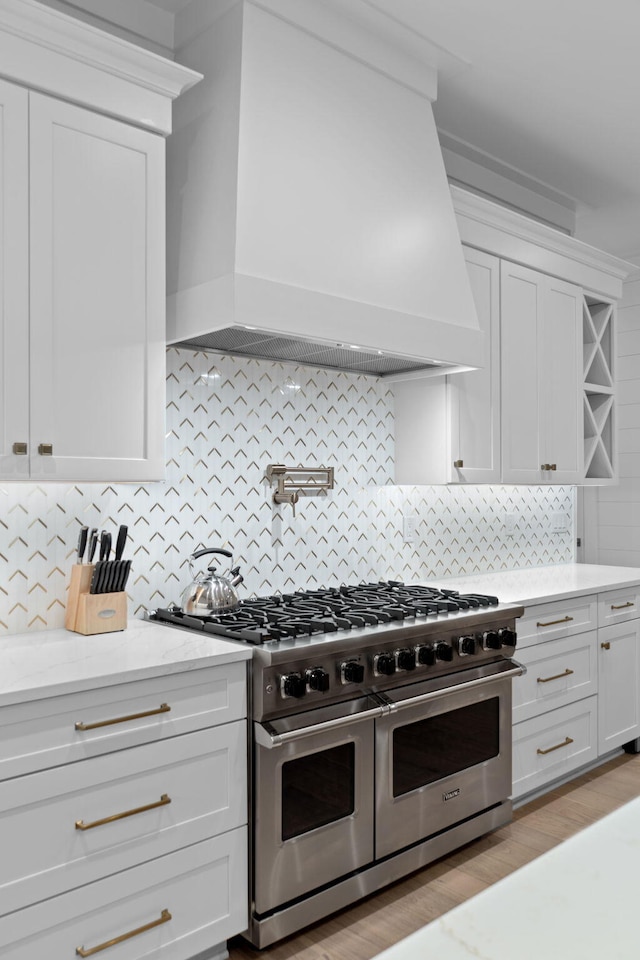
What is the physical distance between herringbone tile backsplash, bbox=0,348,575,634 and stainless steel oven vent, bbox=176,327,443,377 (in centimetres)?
5

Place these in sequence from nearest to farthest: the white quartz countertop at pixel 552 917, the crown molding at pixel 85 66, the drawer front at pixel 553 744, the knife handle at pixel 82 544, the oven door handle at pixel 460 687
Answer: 1. the white quartz countertop at pixel 552 917
2. the crown molding at pixel 85 66
3. the knife handle at pixel 82 544
4. the oven door handle at pixel 460 687
5. the drawer front at pixel 553 744

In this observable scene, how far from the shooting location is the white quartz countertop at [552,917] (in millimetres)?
669

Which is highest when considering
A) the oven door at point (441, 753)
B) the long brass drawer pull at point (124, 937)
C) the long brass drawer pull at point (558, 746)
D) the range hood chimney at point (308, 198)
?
the range hood chimney at point (308, 198)

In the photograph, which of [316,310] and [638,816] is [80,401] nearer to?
[316,310]

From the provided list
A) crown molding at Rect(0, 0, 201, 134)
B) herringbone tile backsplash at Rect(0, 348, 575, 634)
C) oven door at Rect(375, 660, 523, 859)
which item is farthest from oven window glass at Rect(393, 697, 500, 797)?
crown molding at Rect(0, 0, 201, 134)

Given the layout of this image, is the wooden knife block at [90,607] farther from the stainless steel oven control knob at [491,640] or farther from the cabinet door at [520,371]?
the cabinet door at [520,371]

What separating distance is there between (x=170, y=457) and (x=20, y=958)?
1.55m

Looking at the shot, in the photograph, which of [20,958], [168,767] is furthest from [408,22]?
[20,958]

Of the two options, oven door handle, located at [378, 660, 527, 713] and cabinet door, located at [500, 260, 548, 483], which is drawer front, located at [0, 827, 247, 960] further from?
cabinet door, located at [500, 260, 548, 483]

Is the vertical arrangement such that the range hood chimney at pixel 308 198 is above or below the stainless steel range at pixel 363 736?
above

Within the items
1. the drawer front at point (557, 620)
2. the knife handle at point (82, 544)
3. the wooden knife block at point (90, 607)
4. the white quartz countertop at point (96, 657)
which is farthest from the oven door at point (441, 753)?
the knife handle at point (82, 544)

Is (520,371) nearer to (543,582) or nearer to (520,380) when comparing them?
(520,380)

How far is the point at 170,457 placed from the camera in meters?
2.73

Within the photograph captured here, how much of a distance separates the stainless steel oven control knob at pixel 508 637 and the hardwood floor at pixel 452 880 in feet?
2.49
